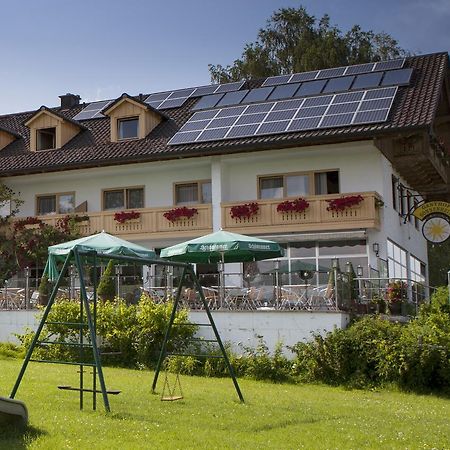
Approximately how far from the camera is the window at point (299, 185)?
27078 mm

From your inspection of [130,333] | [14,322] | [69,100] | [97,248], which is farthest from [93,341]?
[69,100]

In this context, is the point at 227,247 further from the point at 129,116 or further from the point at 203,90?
the point at 203,90

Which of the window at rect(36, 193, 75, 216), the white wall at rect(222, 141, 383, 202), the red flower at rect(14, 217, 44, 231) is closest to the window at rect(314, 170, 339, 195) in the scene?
the white wall at rect(222, 141, 383, 202)

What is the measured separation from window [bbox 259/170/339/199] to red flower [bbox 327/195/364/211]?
→ 1379 millimetres

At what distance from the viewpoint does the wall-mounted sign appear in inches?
1036

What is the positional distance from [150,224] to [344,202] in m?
7.34

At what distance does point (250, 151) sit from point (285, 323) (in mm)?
9889

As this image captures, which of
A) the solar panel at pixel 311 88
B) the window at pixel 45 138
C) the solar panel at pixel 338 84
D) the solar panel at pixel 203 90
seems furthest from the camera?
the solar panel at pixel 203 90

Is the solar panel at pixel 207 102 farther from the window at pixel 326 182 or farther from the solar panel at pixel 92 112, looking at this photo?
the window at pixel 326 182

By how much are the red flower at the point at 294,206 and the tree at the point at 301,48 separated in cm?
1548

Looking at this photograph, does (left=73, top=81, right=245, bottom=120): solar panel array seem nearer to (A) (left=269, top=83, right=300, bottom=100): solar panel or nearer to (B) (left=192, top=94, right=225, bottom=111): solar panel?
(B) (left=192, top=94, right=225, bottom=111): solar panel

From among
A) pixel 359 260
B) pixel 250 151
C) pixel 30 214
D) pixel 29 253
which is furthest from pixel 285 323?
pixel 30 214

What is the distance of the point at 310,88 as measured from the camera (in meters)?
30.3

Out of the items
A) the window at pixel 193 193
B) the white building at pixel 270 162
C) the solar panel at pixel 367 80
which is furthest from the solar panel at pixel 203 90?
the solar panel at pixel 367 80
